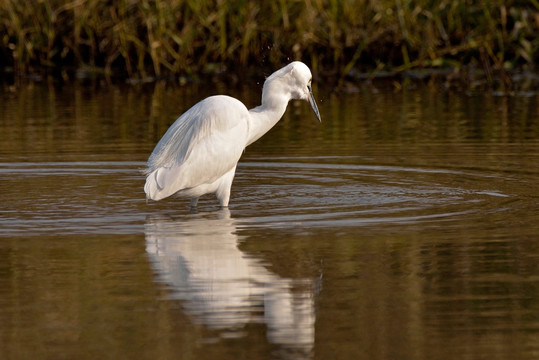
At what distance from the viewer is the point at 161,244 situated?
681cm

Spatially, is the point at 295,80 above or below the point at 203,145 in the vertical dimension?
above

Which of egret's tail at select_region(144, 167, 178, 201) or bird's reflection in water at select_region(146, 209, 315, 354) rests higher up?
egret's tail at select_region(144, 167, 178, 201)

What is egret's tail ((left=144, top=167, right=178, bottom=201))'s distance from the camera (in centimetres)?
787

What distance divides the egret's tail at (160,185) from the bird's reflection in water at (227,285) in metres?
0.49

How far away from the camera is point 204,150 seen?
8195 millimetres

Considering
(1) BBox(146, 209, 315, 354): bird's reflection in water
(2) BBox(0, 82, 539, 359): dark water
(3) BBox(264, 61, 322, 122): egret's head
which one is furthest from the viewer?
(3) BBox(264, 61, 322, 122): egret's head

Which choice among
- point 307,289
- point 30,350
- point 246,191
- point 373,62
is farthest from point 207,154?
point 373,62

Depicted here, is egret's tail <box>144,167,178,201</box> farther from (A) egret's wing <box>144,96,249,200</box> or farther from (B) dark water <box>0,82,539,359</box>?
(B) dark water <box>0,82,539,359</box>

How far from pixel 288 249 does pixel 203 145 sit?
72.2 inches

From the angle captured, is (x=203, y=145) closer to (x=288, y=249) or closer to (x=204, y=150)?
(x=204, y=150)

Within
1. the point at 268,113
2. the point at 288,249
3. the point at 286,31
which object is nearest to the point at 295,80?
the point at 268,113

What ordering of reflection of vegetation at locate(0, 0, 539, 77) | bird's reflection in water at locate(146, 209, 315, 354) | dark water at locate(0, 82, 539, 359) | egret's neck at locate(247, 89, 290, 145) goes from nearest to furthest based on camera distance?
dark water at locate(0, 82, 539, 359) → bird's reflection in water at locate(146, 209, 315, 354) → egret's neck at locate(247, 89, 290, 145) → reflection of vegetation at locate(0, 0, 539, 77)

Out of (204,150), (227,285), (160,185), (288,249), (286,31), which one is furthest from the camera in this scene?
(286,31)

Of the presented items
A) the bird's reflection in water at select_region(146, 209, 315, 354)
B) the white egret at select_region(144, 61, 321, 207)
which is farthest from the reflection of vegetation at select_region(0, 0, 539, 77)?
the bird's reflection in water at select_region(146, 209, 315, 354)
